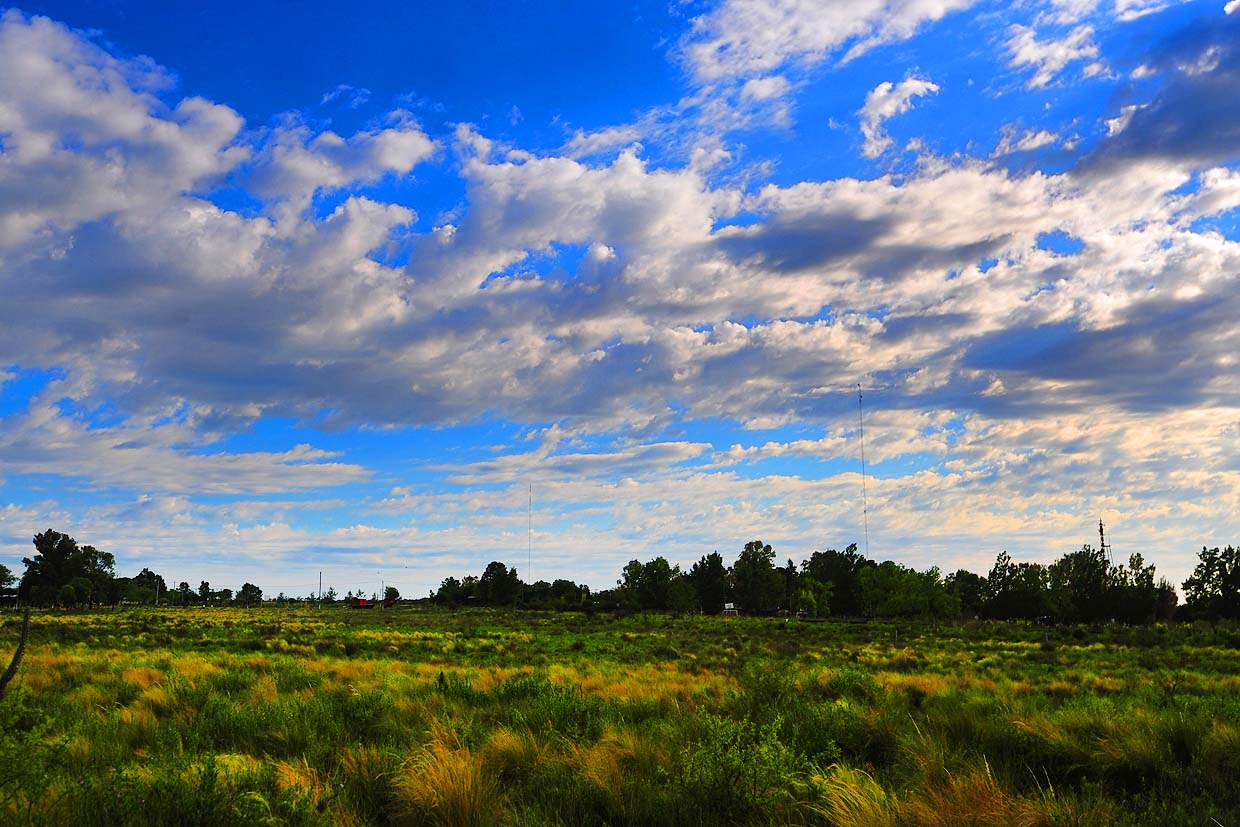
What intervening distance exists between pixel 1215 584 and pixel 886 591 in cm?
4918

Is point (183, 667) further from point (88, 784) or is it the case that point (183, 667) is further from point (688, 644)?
point (688, 644)

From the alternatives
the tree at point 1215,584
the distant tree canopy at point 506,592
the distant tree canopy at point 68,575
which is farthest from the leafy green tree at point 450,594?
the tree at point 1215,584

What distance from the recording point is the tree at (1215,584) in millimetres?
94938

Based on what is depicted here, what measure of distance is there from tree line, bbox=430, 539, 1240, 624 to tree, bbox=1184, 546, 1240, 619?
123 mm

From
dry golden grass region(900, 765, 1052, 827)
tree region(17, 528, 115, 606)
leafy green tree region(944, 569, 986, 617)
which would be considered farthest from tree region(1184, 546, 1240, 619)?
tree region(17, 528, 115, 606)

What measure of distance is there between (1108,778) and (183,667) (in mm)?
18459

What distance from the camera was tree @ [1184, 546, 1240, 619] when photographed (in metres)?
94.9

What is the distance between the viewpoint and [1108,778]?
8.48 metres

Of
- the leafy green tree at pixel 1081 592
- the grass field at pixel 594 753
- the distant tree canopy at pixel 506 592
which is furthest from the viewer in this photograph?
the distant tree canopy at pixel 506 592

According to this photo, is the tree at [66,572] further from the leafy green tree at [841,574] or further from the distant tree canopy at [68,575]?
the leafy green tree at [841,574]

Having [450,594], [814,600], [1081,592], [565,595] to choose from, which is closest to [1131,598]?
[1081,592]

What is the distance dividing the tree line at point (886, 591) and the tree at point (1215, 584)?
0.12 metres

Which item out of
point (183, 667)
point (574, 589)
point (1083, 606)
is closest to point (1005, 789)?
point (183, 667)

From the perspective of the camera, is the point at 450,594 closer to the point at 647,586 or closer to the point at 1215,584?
the point at 647,586
